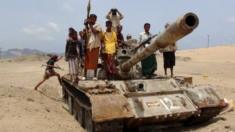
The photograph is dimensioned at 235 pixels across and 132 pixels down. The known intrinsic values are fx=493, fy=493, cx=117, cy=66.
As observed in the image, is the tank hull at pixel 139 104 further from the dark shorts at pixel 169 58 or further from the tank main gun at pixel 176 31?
the dark shorts at pixel 169 58

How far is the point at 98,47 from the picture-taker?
1206cm

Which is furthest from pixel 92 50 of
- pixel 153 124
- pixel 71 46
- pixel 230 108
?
pixel 230 108

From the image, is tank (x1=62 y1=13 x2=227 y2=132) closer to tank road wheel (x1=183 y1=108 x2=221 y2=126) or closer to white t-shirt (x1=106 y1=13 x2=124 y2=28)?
tank road wheel (x1=183 y1=108 x2=221 y2=126)

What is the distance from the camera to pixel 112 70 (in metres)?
11.7

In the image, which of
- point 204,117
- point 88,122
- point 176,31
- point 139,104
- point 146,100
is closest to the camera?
point 176,31

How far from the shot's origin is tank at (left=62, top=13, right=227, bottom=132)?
360 inches

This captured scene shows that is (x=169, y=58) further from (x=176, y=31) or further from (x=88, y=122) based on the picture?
(x=176, y=31)

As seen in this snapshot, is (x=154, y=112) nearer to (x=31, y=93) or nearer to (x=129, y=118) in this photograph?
(x=129, y=118)

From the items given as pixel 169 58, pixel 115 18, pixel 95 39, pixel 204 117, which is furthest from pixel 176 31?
pixel 115 18

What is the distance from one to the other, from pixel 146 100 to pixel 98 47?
248 cm

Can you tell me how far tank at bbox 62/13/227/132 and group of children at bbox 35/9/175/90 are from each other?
55 cm

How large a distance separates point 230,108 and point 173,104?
2593 millimetres

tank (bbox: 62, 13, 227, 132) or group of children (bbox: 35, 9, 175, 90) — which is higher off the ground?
group of children (bbox: 35, 9, 175, 90)

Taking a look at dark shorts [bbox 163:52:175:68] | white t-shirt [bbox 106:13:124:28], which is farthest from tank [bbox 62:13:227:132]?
white t-shirt [bbox 106:13:124:28]
